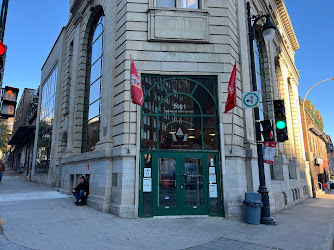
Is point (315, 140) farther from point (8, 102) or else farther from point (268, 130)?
point (8, 102)

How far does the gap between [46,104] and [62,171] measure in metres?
12.1

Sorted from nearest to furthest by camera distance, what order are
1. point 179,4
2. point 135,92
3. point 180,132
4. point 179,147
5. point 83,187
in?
point 135,92, point 179,147, point 180,132, point 179,4, point 83,187

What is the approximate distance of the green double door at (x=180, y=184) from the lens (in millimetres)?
9844

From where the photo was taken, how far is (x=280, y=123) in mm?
8938

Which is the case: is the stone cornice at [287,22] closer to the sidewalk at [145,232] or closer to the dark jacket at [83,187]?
the sidewalk at [145,232]

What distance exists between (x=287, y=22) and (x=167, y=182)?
24.2 metres

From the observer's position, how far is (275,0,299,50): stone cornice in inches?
921

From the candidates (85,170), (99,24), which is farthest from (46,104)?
(85,170)

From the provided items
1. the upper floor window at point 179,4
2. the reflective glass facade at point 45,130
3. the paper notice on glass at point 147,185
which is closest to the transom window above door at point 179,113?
the paper notice on glass at point 147,185

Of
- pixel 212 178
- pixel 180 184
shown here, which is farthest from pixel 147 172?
pixel 212 178

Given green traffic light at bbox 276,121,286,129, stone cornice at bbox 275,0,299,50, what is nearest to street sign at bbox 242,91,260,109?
green traffic light at bbox 276,121,286,129

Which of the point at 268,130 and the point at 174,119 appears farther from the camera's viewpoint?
the point at 174,119

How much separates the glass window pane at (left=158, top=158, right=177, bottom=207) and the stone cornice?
68.8 feet

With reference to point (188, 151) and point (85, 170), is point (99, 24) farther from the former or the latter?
point (188, 151)
